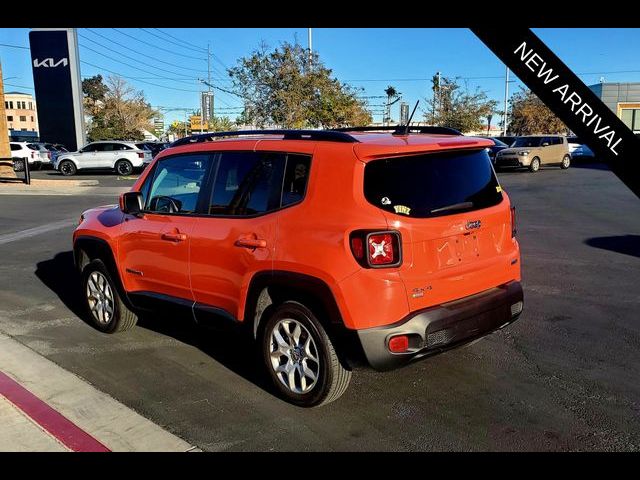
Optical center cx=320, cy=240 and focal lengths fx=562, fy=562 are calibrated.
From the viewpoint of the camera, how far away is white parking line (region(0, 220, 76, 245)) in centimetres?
1071

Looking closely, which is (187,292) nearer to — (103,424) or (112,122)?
(103,424)

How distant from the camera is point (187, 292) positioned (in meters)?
4.46

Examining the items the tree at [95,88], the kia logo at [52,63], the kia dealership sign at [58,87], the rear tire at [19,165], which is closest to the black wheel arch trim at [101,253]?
the rear tire at [19,165]

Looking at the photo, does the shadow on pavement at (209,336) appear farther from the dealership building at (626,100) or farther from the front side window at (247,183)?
the dealership building at (626,100)

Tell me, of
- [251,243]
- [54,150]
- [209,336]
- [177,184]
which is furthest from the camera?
[54,150]

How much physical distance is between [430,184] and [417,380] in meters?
1.48

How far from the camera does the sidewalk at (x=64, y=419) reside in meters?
3.30

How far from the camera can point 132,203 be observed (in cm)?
489

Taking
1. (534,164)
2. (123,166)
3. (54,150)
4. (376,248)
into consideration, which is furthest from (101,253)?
(54,150)

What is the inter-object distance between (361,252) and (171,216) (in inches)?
76.4

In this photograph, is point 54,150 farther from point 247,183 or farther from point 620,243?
point 247,183

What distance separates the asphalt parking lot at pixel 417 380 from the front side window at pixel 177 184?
965 mm

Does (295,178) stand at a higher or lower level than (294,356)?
higher

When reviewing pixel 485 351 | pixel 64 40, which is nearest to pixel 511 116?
pixel 64 40
